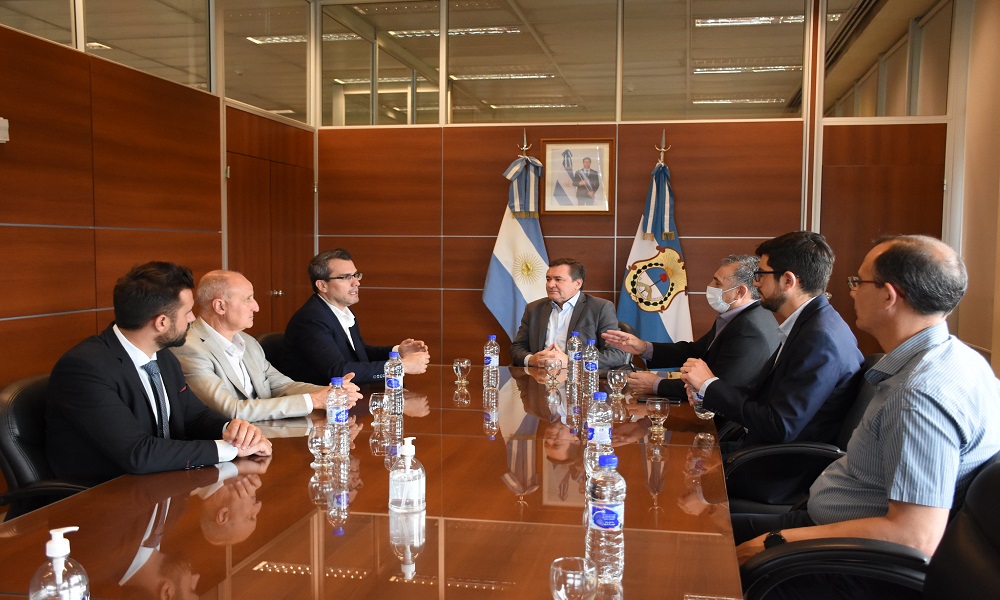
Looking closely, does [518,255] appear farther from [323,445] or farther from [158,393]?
[323,445]

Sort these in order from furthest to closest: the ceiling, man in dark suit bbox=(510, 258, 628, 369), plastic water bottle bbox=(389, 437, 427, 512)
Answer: the ceiling → man in dark suit bbox=(510, 258, 628, 369) → plastic water bottle bbox=(389, 437, 427, 512)

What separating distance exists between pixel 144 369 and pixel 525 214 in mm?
4568

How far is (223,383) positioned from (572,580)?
2.09 m

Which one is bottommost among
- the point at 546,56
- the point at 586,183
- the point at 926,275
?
the point at 926,275

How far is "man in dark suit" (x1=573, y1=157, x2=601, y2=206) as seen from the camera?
6.77 m

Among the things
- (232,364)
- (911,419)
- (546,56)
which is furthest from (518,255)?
(911,419)

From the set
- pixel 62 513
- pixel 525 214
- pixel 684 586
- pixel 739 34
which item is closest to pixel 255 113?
pixel 525 214

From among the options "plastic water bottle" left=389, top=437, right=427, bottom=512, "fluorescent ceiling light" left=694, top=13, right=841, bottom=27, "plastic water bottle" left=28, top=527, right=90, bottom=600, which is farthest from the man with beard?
"fluorescent ceiling light" left=694, top=13, right=841, bottom=27

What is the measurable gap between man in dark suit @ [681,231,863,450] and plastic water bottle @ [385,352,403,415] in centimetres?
114

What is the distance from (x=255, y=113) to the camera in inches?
248

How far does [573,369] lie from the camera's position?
3893 millimetres

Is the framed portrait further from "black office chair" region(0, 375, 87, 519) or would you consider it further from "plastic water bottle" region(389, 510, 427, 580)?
"plastic water bottle" region(389, 510, 427, 580)

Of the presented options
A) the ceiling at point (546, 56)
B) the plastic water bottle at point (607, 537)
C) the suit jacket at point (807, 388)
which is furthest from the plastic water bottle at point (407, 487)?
the ceiling at point (546, 56)

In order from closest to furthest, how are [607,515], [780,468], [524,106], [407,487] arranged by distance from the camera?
[607,515] < [407,487] < [780,468] < [524,106]
